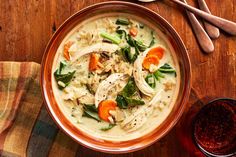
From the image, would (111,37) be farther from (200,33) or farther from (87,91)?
(200,33)

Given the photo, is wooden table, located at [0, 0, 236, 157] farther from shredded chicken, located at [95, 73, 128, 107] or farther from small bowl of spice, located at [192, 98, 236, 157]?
shredded chicken, located at [95, 73, 128, 107]

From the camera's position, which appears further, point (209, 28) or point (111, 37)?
point (209, 28)

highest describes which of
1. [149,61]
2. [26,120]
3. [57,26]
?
[57,26]

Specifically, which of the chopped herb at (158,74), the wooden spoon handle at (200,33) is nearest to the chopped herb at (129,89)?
the chopped herb at (158,74)

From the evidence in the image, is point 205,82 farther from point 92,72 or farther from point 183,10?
point 92,72

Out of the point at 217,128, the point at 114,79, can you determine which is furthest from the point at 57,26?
the point at 217,128

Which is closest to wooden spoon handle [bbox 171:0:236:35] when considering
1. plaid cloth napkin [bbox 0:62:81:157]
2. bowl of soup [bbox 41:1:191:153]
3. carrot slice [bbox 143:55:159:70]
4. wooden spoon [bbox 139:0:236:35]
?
wooden spoon [bbox 139:0:236:35]
